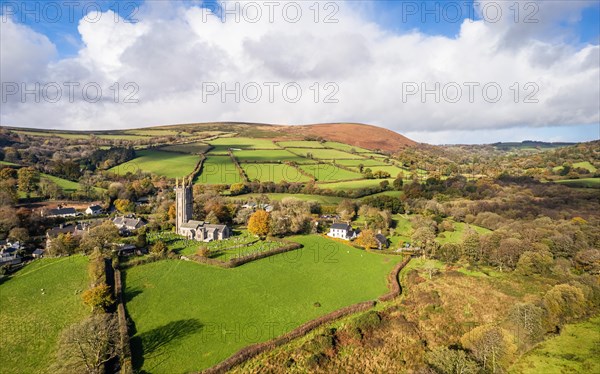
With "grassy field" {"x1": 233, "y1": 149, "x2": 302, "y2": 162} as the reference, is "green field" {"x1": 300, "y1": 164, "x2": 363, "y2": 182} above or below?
below

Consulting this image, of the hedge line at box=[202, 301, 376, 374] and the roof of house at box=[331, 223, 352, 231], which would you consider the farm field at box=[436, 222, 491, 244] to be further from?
the hedge line at box=[202, 301, 376, 374]

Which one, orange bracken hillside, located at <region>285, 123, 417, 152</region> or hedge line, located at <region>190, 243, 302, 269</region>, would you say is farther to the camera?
orange bracken hillside, located at <region>285, 123, 417, 152</region>

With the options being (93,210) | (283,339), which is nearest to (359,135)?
(93,210)

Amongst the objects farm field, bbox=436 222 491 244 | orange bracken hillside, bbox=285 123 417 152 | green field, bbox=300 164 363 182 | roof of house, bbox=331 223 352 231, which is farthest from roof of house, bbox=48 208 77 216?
orange bracken hillside, bbox=285 123 417 152

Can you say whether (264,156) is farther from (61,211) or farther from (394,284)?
(394,284)

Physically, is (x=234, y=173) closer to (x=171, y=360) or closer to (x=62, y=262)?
(x=62, y=262)

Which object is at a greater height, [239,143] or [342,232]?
[239,143]
